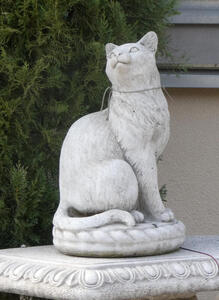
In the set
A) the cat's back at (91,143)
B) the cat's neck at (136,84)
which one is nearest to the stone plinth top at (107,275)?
the cat's back at (91,143)

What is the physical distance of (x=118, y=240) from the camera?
190cm

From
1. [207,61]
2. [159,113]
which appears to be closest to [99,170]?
[159,113]

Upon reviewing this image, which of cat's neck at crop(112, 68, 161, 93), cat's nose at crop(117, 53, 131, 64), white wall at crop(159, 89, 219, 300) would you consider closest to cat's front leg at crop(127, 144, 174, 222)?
cat's neck at crop(112, 68, 161, 93)

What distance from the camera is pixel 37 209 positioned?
8.77ft

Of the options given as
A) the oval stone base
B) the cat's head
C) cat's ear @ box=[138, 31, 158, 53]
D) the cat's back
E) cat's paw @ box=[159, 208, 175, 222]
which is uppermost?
cat's ear @ box=[138, 31, 158, 53]

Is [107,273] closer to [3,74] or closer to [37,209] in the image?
[37,209]

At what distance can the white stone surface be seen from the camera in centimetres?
202

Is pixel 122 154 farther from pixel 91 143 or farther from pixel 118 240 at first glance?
pixel 118 240

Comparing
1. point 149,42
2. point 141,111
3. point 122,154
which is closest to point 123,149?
point 122,154

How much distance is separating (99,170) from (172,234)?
0.34 metres

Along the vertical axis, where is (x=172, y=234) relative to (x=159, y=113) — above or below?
below

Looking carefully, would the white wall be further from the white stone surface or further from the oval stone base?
the oval stone base

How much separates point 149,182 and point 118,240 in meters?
0.28

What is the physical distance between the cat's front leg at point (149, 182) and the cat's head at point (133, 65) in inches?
9.3
